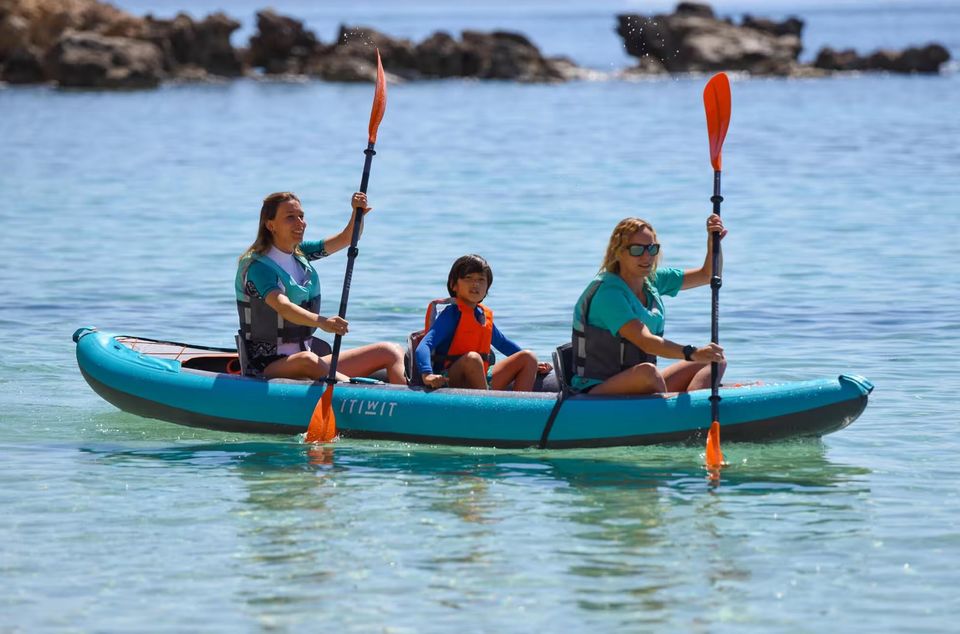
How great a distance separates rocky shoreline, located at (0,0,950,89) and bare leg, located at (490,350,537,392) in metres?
41.1

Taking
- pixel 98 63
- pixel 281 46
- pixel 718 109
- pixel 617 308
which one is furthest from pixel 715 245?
pixel 281 46

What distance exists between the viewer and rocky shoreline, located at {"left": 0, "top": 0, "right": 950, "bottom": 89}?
4819 centimetres

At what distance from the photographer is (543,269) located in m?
15.0

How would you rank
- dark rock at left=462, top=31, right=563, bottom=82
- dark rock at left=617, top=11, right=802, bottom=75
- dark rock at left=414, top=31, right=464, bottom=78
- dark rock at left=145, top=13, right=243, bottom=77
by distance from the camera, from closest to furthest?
dark rock at left=145, top=13, right=243, bottom=77 → dark rock at left=617, top=11, right=802, bottom=75 → dark rock at left=462, top=31, right=563, bottom=82 → dark rock at left=414, top=31, right=464, bottom=78

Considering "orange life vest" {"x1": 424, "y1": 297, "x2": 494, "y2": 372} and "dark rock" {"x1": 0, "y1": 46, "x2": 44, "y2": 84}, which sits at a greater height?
"dark rock" {"x1": 0, "y1": 46, "x2": 44, "y2": 84}

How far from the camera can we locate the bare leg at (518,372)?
25.9 ft

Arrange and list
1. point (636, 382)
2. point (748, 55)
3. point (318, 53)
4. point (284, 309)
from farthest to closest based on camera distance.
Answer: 1. point (318, 53)
2. point (748, 55)
3. point (284, 309)
4. point (636, 382)

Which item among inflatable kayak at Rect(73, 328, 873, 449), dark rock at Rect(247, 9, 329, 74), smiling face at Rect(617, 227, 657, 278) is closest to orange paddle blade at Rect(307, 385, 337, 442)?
inflatable kayak at Rect(73, 328, 873, 449)

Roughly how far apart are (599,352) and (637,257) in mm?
534

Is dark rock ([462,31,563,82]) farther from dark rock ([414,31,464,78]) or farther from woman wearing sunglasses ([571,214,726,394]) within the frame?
woman wearing sunglasses ([571,214,726,394])

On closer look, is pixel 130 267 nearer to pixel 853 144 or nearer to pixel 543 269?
pixel 543 269

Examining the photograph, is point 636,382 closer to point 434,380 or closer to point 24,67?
point 434,380

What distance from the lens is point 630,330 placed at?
7.33 m

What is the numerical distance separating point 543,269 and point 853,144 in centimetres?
1432
